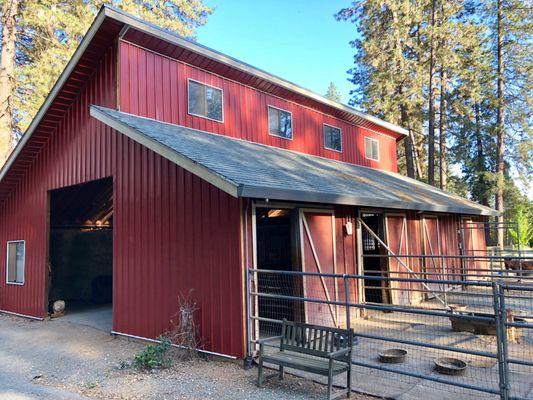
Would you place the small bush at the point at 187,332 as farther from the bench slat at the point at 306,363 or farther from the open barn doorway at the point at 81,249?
the open barn doorway at the point at 81,249

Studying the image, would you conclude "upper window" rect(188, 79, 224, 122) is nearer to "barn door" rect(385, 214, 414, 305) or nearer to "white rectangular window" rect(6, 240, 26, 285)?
"barn door" rect(385, 214, 414, 305)

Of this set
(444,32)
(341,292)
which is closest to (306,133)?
(341,292)

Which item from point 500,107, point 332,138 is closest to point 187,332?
point 332,138

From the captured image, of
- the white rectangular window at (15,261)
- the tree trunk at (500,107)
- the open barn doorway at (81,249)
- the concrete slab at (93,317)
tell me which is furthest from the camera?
the tree trunk at (500,107)

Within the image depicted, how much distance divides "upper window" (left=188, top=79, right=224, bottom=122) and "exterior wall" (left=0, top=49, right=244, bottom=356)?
1.73 meters

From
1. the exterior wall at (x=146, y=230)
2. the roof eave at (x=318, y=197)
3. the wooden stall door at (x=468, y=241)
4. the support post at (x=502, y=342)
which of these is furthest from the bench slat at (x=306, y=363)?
the wooden stall door at (x=468, y=241)

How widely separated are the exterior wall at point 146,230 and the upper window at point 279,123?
4333 mm

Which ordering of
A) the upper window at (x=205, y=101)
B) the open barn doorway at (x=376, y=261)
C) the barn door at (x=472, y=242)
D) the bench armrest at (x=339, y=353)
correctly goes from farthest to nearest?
the barn door at (x=472, y=242), the open barn doorway at (x=376, y=261), the upper window at (x=205, y=101), the bench armrest at (x=339, y=353)

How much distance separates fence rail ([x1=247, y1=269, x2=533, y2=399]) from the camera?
4105mm

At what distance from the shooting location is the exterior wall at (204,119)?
8.45 metres

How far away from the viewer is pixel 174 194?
694cm

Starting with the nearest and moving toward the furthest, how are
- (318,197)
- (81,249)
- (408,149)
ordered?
(318,197) → (81,249) → (408,149)

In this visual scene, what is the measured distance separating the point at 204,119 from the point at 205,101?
442 millimetres

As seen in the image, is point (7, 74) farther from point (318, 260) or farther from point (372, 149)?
point (318, 260)
